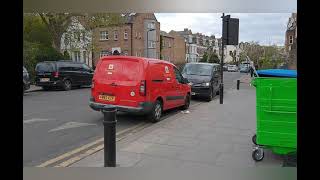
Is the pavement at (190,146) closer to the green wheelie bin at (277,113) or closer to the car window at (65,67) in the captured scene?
the green wheelie bin at (277,113)

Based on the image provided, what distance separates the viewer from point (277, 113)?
5.38 meters

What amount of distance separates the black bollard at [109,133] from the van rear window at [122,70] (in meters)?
4.03

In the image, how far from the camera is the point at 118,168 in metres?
5.12

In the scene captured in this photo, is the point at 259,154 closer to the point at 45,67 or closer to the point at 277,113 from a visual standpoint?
the point at 277,113

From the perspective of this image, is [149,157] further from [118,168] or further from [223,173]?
[223,173]

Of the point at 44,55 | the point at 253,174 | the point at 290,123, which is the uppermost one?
the point at 44,55

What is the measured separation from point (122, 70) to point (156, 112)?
1389 millimetres

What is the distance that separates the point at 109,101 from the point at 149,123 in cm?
112

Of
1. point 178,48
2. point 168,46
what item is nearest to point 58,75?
point 168,46

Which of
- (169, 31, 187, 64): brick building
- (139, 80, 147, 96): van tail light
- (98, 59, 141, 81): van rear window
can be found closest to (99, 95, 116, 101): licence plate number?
(98, 59, 141, 81): van rear window

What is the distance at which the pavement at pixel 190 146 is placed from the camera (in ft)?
18.3
